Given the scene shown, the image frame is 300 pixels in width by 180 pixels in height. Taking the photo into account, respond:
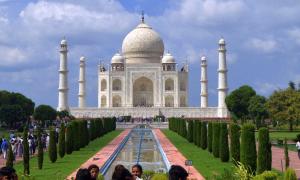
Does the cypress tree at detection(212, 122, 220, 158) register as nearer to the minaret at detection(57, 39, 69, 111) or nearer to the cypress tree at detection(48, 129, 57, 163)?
the cypress tree at detection(48, 129, 57, 163)

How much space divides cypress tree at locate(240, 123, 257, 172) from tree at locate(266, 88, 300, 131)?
1598 cm

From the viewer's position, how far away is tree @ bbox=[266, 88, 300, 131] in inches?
1024

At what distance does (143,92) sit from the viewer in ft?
150

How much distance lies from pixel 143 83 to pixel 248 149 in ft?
119

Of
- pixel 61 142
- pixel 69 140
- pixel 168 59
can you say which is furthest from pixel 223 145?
pixel 168 59

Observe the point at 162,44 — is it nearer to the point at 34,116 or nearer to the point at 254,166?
the point at 34,116

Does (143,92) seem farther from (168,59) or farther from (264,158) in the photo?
(264,158)

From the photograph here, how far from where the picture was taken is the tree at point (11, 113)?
99.4ft

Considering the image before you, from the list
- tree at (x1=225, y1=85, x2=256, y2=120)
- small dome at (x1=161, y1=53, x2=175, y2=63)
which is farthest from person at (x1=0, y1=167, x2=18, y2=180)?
small dome at (x1=161, y1=53, x2=175, y2=63)

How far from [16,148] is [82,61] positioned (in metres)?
29.5

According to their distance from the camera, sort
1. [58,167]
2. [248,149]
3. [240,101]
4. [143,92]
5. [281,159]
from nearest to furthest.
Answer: [248,149] < [281,159] < [58,167] < [240,101] < [143,92]

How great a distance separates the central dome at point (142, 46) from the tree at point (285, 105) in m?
19.0

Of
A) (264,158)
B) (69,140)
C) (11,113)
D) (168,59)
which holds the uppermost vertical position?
(168,59)

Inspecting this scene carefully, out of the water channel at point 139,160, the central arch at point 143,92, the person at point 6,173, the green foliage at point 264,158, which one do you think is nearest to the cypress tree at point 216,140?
the water channel at point 139,160
